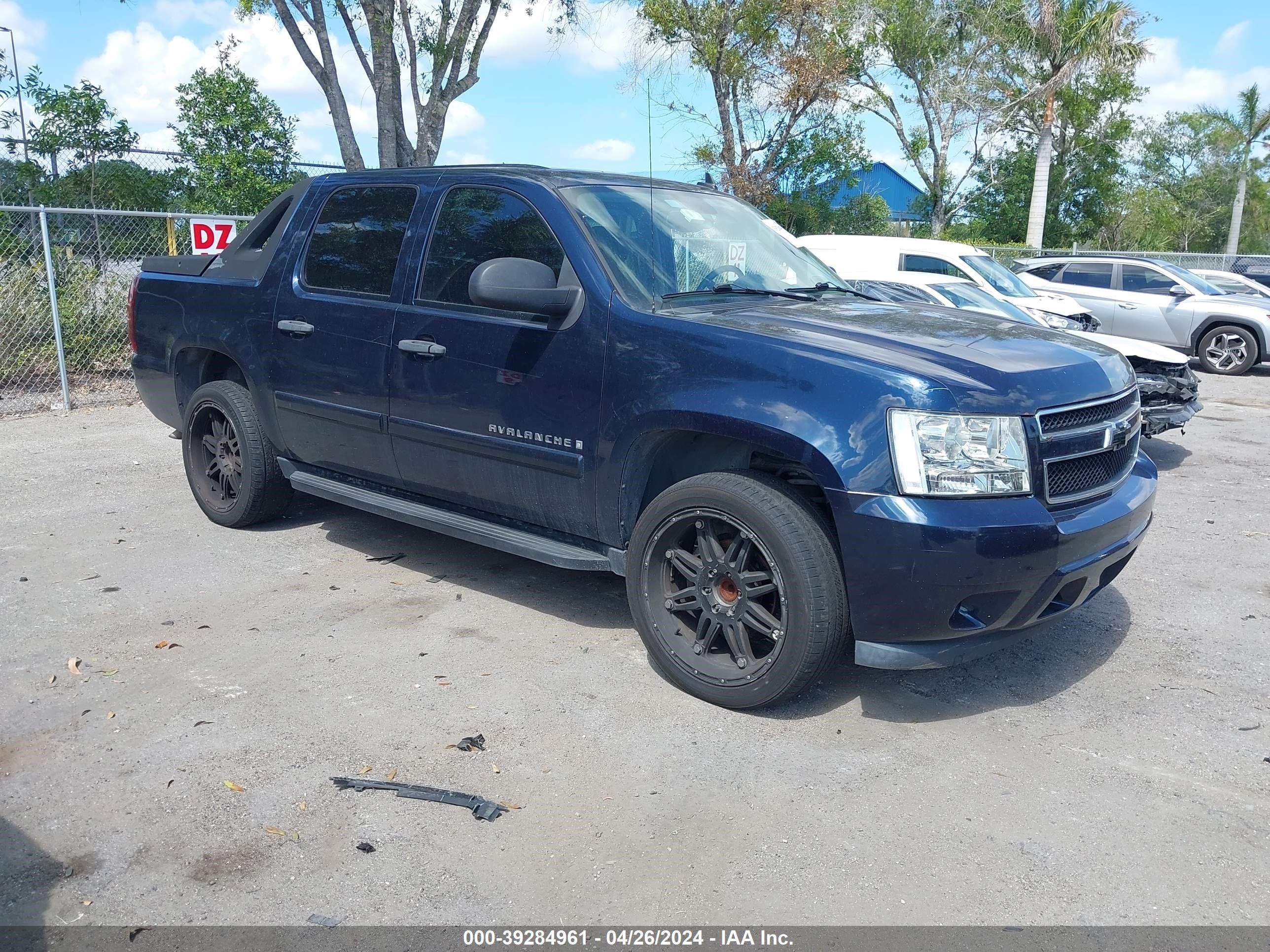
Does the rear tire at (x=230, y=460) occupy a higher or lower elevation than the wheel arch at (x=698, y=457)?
lower

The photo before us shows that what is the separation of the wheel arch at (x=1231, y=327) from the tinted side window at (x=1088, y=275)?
1472mm

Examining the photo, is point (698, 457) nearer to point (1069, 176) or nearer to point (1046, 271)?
point (1046, 271)

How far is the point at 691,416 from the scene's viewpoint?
12.7ft

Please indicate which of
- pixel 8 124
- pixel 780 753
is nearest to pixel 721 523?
pixel 780 753

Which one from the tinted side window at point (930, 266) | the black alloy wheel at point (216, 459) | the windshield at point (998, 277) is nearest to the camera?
the black alloy wheel at point (216, 459)

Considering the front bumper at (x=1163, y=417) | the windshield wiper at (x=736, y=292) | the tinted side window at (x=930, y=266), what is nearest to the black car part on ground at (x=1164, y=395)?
the front bumper at (x=1163, y=417)

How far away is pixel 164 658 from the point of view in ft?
14.5

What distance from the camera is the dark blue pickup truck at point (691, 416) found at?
351 centimetres

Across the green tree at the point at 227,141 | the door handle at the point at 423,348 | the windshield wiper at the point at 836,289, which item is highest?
the green tree at the point at 227,141

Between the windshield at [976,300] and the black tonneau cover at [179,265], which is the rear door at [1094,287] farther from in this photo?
the black tonneau cover at [179,265]

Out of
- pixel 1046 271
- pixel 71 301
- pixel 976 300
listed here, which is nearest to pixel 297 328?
pixel 71 301

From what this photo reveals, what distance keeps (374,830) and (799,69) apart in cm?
1859

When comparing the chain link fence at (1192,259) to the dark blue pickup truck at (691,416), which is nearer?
the dark blue pickup truck at (691,416)

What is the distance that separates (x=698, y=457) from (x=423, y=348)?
4.57ft
